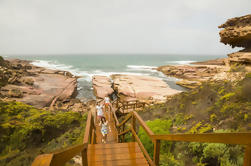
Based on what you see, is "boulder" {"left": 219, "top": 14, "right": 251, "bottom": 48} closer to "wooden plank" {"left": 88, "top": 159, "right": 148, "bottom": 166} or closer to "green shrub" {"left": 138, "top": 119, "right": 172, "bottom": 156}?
"green shrub" {"left": 138, "top": 119, "right": 172, "bottom": 156}

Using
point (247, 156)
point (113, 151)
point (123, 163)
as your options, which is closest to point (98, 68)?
point (113, 151)

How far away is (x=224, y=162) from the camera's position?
11.3ft

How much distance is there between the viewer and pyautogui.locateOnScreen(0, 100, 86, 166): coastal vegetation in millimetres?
5648

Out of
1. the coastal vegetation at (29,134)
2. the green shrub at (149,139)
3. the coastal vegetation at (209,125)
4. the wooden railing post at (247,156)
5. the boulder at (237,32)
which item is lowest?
the coastal vegetation at (29,134)

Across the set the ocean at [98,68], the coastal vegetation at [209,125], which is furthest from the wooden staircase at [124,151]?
the ocean at [98,68]

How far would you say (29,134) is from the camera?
6.68m

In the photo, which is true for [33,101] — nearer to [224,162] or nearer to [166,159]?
[166,159]

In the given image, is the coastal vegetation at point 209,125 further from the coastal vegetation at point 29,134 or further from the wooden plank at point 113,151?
the coastal vegetation at point 29,134

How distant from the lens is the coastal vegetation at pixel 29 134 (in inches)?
222

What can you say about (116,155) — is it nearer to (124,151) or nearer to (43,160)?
(124,151)

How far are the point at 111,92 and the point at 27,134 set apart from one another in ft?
58.8

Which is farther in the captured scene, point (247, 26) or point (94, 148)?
point (247, 26)

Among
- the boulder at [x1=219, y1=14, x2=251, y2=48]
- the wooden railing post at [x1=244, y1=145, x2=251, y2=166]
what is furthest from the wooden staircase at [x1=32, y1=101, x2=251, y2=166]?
the boulder at [x1=219, y1=14, x2=251, y2=48]


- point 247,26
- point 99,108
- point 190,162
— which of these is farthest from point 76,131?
point 247,26
